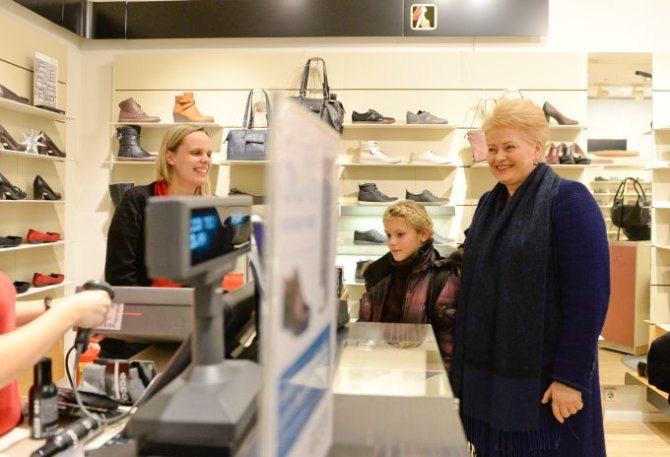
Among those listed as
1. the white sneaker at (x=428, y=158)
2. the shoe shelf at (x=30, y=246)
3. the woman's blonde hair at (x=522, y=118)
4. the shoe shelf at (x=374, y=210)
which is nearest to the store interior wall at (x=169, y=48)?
the shoe shelf at (x=30, y=246)

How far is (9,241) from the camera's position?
3857 mm

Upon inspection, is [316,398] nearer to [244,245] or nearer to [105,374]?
[244,245]

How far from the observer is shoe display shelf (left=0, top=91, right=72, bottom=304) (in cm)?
404

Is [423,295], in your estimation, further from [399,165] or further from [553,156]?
[553,156]

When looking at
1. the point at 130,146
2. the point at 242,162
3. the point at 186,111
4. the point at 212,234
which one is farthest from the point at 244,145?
the point at 212,234

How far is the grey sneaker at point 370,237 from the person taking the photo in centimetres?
433

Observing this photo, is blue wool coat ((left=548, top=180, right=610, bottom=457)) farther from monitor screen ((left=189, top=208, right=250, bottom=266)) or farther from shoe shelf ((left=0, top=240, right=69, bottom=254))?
shoe shelf ((left=0, top=240, right=69, bottom=254))

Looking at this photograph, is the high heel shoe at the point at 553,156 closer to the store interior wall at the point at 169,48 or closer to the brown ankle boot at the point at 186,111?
the store interior wall at the point at 169,48

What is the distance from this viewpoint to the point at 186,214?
0.59 metres

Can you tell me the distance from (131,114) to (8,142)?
925mm

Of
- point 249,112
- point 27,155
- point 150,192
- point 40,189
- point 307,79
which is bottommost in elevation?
point 150,192

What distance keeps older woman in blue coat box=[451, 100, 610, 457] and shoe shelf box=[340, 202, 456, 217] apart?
102 inches

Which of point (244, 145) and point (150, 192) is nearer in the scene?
point (150, 192)

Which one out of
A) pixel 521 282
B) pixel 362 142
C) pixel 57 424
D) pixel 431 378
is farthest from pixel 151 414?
pixel 362 142
